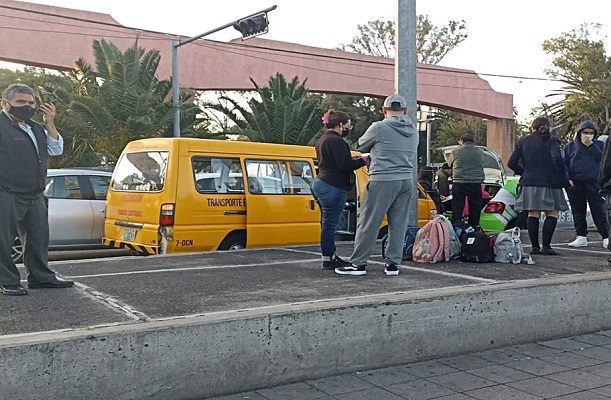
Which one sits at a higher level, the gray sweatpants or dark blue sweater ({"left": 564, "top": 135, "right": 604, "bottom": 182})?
dark blue sweater ({"left": 564, "top": 135, "right": 604, "bottom": 182})

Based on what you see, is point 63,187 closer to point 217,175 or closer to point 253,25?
point 217,175

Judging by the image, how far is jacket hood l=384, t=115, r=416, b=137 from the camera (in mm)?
5953

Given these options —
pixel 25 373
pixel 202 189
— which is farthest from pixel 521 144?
pixel 25 373

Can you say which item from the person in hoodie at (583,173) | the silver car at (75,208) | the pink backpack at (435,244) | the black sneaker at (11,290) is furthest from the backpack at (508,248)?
the silver car at (75,208)

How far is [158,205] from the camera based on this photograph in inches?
310

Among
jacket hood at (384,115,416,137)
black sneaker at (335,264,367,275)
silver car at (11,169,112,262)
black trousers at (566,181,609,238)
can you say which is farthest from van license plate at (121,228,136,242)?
black trousers at (566,181,609,238)

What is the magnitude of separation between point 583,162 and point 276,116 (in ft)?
42.3

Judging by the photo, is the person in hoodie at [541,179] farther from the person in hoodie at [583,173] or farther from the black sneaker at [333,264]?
the black sneaker at [333,264]

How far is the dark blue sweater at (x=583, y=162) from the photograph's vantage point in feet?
27.7

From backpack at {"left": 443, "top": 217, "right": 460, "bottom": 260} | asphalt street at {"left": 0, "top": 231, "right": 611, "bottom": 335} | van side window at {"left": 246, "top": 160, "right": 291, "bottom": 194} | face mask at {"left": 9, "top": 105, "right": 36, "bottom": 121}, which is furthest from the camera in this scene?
van side window at {"left": 246, "top": 160, "right": 291, "bottom": 194}

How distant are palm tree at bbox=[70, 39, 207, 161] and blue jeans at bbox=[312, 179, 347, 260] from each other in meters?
12.7

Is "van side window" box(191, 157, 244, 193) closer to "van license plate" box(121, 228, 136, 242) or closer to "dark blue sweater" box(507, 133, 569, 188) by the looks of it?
"van license plate" box(121, 228, 136, 242)

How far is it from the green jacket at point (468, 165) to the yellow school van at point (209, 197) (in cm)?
208

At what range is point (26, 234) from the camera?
5.06m
